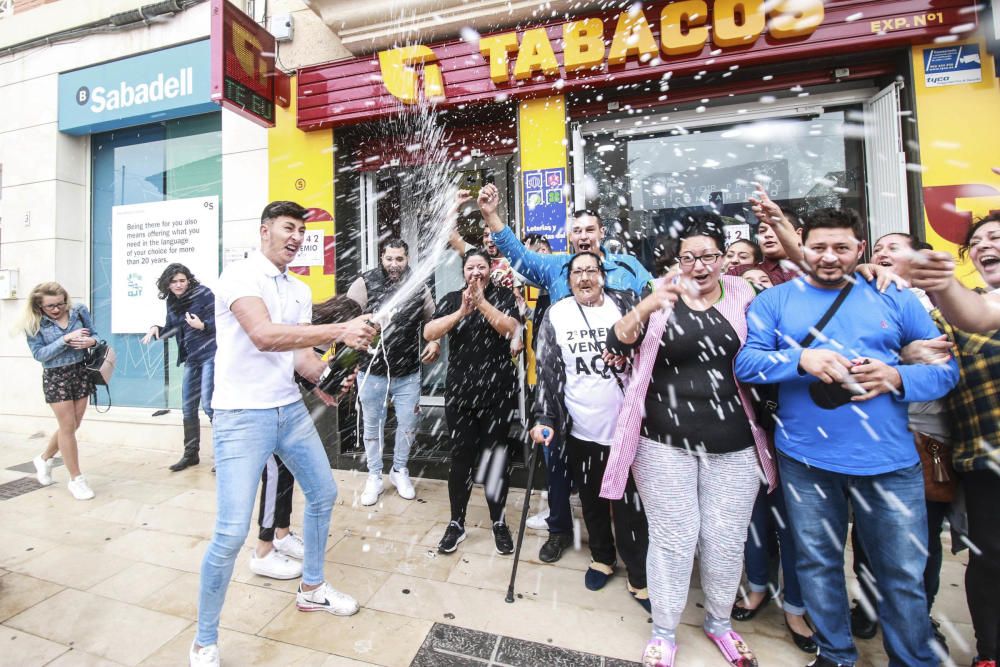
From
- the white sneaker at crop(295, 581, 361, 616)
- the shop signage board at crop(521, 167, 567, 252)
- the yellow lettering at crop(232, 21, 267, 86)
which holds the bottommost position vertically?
the white sneaker at crop(295, 581, 361, 616)

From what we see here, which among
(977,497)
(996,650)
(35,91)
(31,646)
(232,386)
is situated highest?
(35,91)

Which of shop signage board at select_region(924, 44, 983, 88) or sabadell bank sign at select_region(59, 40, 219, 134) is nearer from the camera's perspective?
shop signage board at select_region(924, 44, 983, 88)

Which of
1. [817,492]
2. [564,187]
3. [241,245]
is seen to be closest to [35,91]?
[241,245]

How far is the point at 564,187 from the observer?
202 inches

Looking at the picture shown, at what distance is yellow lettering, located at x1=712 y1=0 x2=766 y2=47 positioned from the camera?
435cm

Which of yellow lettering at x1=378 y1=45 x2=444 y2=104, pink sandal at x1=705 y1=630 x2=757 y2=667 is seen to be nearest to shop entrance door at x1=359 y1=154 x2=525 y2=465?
yellow lettering at x1=378 y1=45 x2=444 y2=104

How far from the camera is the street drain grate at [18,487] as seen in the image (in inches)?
189

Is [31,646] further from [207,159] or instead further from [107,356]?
[207,159]

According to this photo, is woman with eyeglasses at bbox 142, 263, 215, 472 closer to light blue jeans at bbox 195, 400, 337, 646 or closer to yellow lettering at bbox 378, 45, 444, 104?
yellow lettering at bbox 378, 45, 444, 104

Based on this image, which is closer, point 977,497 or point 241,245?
point 977,497

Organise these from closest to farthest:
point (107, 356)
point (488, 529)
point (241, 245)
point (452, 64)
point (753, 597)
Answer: point (753, 597)
point (488, 529)
point (107, 356)
point (452, 64)
point (241, 245)

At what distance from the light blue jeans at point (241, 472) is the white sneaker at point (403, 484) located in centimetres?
186

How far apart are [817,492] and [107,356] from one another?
6297mm

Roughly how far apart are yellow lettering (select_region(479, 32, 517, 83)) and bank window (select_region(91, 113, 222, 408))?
15.0 feet
